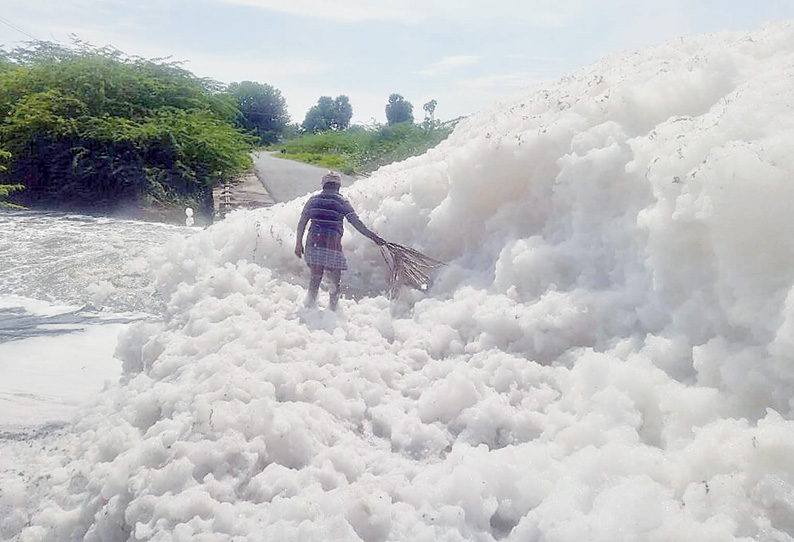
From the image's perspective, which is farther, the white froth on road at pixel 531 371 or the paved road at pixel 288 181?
the paved road at pixel 288 181

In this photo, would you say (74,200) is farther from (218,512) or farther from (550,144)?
(218,512)

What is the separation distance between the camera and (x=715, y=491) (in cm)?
271

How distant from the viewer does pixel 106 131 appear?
14227 millimetres

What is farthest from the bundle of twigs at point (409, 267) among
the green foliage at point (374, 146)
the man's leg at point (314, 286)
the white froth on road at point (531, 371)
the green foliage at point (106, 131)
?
the green foliage at point (374, 146)

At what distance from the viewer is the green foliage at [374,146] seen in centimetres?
2134

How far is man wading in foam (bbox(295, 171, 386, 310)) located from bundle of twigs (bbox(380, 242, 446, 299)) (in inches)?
9.4

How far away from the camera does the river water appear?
5.23m

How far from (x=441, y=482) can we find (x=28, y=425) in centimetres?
323

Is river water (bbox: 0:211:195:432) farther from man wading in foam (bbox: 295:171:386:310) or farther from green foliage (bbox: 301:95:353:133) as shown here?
green foliage (bbox: 301:95:353:133)

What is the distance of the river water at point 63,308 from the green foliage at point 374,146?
36.1ft

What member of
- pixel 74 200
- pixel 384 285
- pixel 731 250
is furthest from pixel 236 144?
pixel 731 250

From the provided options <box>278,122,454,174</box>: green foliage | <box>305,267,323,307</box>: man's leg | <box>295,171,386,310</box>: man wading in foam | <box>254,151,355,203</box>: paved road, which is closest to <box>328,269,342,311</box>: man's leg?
<box>295,171,386,310</box>: man wading in foam

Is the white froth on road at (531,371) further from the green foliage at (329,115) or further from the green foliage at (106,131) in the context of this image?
the green foliage at (329,115)

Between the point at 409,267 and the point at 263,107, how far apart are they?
2401 inches
